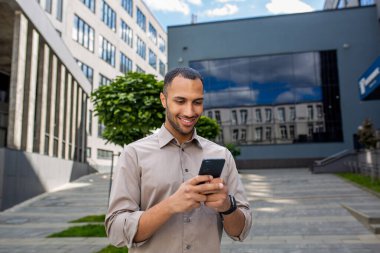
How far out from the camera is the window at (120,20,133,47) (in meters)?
46.2

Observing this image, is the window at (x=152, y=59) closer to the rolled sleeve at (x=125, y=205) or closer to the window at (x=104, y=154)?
the window at (x=104, y=154)

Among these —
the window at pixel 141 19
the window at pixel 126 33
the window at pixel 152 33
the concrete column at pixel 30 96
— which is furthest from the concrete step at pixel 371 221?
the window at pixel 152 33

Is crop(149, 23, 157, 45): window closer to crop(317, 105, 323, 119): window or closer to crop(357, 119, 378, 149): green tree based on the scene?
crop(317, 105, 323, 119): window

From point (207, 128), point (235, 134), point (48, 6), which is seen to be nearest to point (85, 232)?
point (207, 128)

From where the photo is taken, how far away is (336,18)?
3612 centimetres

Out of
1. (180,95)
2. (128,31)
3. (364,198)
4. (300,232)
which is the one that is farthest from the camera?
(128,31)

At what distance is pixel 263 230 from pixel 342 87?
29183mm

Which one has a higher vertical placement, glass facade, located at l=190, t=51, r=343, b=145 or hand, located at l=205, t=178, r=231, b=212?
glass facade, located at l=190, t=51, r=343, b=145

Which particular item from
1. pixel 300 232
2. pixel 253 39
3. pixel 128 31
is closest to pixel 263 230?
pixel 300 232

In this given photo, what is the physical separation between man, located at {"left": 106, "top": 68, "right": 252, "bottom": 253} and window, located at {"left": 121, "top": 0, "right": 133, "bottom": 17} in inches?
1865

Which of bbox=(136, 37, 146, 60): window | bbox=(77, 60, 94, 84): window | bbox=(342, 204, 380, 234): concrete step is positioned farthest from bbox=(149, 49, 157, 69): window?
bbox=(342, 204, 380, 234): concrete step

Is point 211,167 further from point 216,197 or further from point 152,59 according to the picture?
point 152,59

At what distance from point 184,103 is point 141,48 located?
53264 millimetres

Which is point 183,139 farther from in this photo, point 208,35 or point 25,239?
point 208,35
